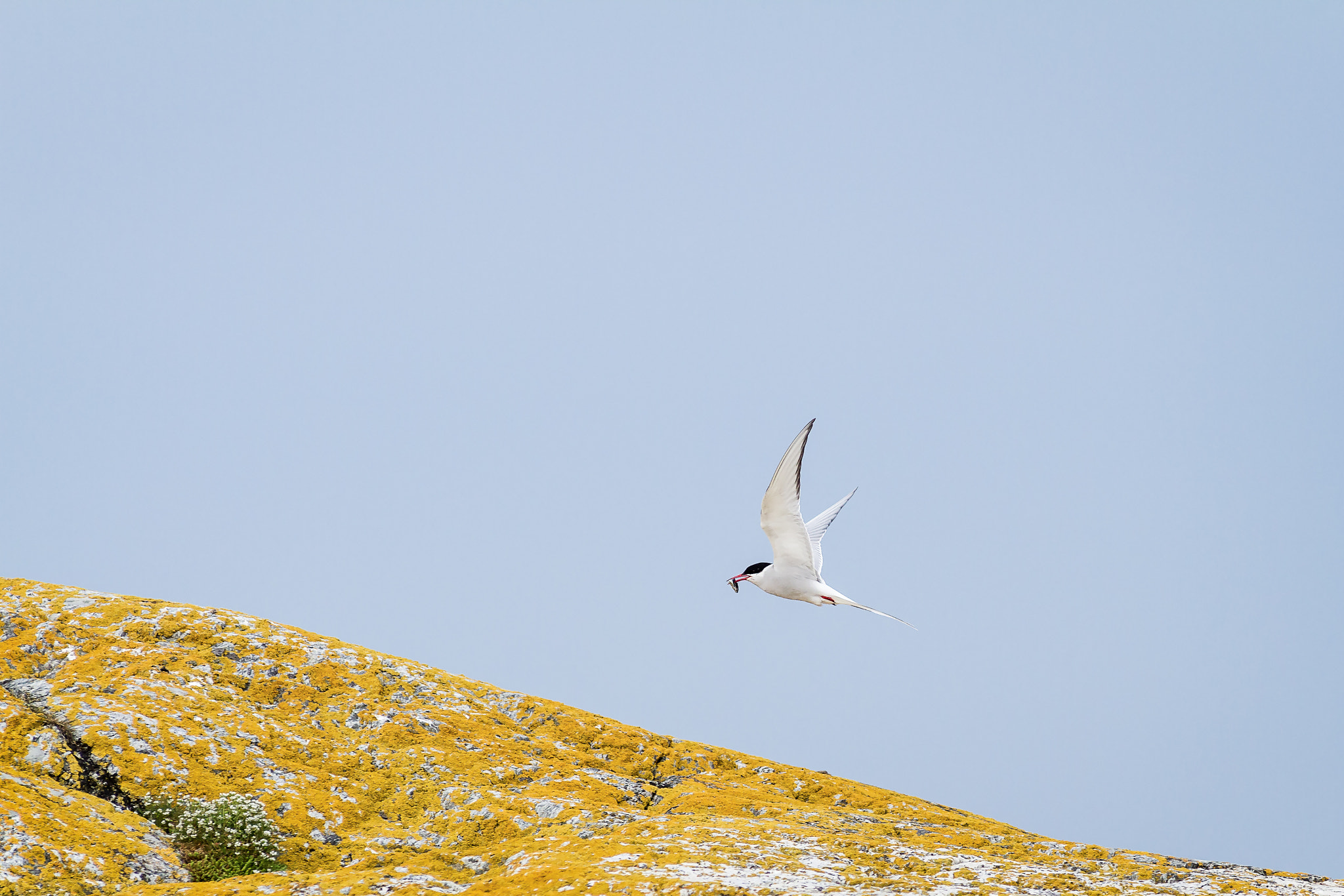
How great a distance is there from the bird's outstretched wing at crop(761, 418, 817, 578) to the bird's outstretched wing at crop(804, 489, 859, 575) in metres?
0.24

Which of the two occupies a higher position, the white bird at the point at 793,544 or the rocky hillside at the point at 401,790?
the white bird at the point at 793,544

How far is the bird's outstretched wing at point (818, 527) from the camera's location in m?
16.4

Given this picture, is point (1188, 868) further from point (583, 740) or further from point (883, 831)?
point (583, 740)

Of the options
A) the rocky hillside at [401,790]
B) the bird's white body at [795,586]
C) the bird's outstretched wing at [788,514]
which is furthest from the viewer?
the bird's white body at [795,586]

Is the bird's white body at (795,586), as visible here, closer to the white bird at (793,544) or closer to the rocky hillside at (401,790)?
the white bird at (793,544)

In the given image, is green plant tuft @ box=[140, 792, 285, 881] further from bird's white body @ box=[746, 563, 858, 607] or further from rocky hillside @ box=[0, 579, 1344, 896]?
bird's white body @ box=[746, 563, 858, 607]

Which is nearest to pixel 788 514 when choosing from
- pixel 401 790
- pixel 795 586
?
pixel 795 586

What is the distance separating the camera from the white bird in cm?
1425

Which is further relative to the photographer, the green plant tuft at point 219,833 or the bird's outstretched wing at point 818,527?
the bird's outstretched wing at point 818,527

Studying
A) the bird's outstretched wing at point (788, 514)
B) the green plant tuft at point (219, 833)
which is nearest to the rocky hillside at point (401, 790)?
the green plant tuft at point (219, 833)

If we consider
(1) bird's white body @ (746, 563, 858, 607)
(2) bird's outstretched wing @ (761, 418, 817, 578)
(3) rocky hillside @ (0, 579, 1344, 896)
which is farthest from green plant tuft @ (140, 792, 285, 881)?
(1) bird's white body @ (746, 563, 858, 607)

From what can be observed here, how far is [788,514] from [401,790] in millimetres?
6862

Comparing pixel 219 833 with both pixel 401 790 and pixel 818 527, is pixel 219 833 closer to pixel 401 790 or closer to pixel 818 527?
pixel 401 790

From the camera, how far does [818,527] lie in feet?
56.3
